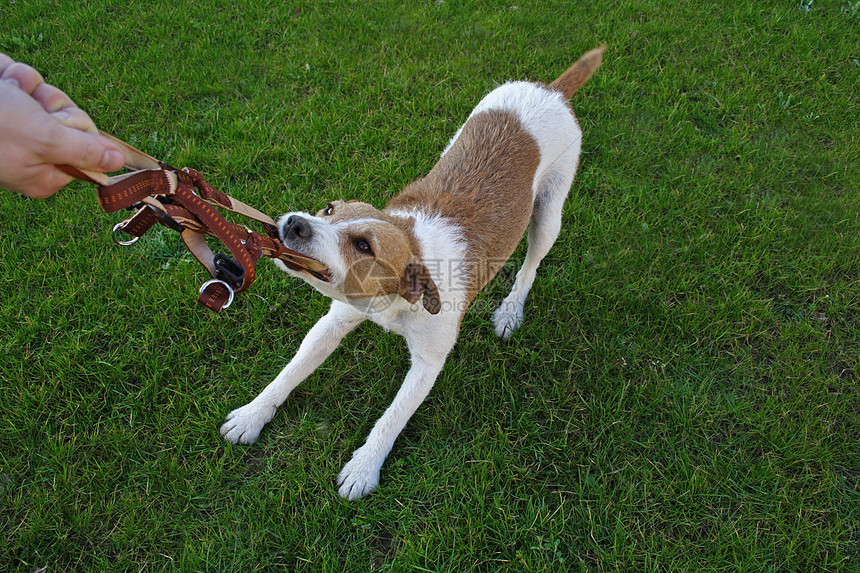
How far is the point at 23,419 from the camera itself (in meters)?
3.30

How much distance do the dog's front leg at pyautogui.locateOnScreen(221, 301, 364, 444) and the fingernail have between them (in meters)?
1.74

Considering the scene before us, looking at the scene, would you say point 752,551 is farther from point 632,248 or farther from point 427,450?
point 632,248

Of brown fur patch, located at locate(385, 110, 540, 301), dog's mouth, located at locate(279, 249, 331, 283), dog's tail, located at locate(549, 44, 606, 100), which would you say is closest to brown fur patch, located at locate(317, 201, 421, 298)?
dog's mouth, located at locate(279, 249, 331, 283)

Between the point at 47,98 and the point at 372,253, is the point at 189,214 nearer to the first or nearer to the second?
the point at 47,98

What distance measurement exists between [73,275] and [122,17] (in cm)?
388

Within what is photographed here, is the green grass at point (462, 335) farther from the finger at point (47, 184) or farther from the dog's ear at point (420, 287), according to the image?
the finger at point (47, 184)

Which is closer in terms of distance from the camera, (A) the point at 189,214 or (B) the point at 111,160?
(B) the point at 111,160

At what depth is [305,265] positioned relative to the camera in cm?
237

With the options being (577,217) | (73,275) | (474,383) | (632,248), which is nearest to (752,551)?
(474,383)

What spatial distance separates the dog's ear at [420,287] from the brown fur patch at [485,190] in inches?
21.4

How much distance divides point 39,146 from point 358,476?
2.41m

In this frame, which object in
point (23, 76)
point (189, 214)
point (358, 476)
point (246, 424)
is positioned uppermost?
point (23, 76)

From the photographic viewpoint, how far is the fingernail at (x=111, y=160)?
1.72 meters

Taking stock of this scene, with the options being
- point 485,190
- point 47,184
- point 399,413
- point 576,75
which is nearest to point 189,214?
point 47,184
